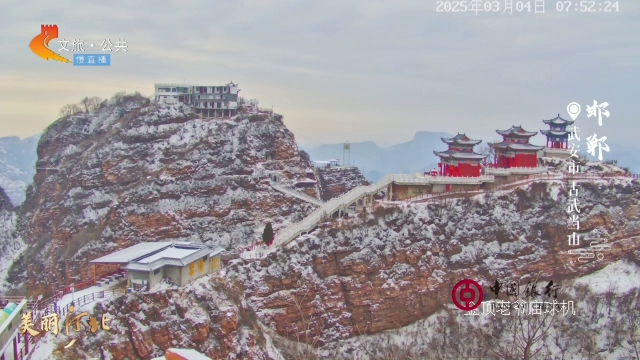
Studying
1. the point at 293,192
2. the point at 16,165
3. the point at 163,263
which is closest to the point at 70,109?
the point at 293,192

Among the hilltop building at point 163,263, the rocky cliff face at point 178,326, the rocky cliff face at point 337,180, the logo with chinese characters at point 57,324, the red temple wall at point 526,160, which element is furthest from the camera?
the rocky cliff face at point 337,180

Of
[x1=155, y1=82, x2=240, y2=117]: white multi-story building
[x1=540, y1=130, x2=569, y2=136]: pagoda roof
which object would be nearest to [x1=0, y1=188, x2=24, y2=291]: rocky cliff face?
[x1=155, y1=82, x2=240, y2=117]: white multi-story building

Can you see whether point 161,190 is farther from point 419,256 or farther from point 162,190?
point 419,256

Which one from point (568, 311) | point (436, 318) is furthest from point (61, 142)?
point (568, 311)

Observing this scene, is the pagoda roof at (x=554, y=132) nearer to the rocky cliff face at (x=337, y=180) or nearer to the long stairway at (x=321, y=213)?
the long stairway at (x=321, y=213)

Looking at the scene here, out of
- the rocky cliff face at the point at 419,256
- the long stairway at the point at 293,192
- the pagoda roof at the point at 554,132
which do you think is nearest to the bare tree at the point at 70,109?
the long stairway at the point at 293,192

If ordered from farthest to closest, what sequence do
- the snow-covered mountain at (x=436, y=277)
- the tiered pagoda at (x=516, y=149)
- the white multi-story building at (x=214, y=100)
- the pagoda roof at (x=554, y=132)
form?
the white multi-story building at (x=214, y=100)
the pagoda roof at (x=554, y=132)
the tiered pagoda at (x=516, y=149)
the snow-covered mountain at (x=436, y=277)

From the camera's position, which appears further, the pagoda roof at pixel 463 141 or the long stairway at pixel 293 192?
the long stairway at pixel 293 192
